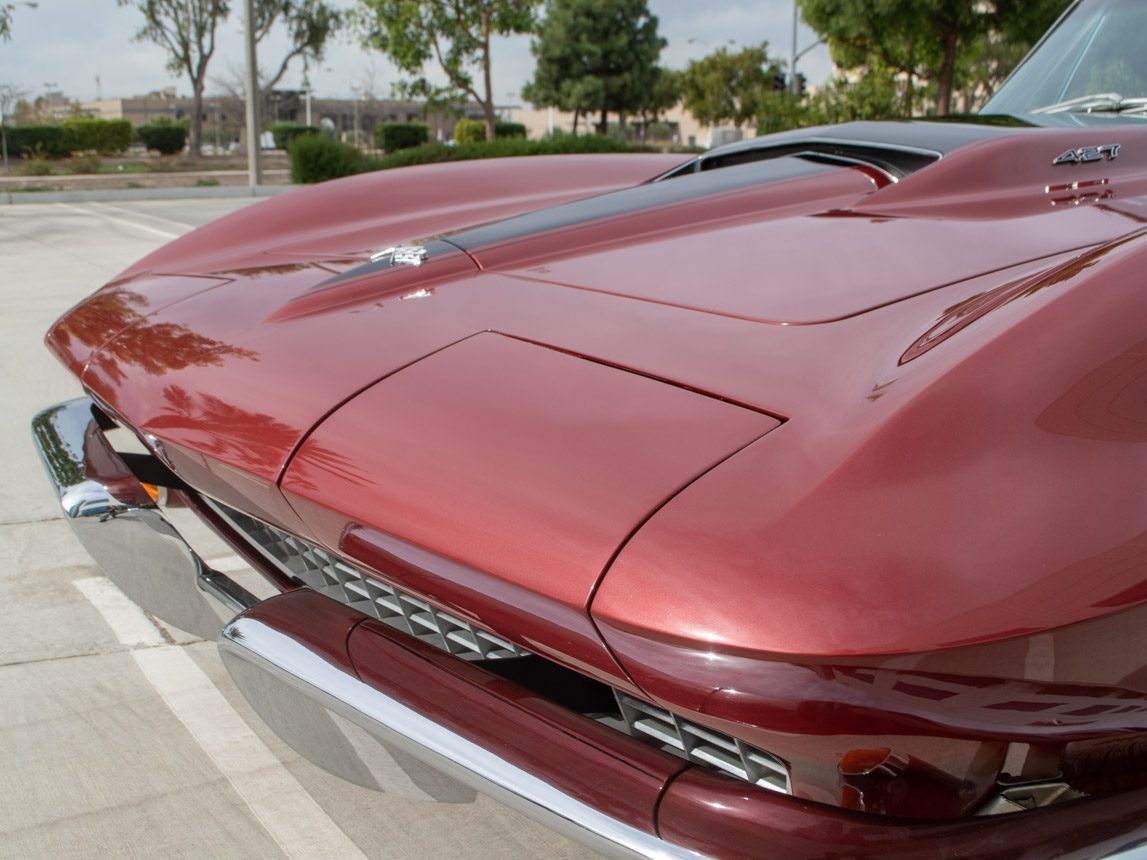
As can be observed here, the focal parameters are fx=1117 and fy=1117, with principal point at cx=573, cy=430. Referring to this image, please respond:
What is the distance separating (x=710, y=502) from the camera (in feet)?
3.38

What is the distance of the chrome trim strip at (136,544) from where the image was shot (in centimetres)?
162

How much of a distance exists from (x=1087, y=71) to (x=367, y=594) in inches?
81.7

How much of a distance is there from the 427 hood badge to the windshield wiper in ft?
1.86

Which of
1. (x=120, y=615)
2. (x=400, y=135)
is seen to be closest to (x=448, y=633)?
(x=120, y=615)

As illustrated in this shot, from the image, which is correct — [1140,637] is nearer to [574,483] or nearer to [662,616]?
[662,616]

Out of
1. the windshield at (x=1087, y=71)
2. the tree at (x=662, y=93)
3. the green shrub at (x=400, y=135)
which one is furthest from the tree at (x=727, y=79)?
the windshield at (x=1087, y=71)

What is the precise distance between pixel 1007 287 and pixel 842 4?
18.2 meters

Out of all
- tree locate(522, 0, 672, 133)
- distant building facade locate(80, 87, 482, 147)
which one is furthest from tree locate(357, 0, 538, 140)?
tree locate(522, 0, 672, 133)

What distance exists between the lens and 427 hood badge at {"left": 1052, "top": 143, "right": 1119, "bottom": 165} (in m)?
1.85

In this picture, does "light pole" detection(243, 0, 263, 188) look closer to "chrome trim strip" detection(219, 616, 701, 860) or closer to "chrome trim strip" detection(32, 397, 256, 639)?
"chrome trim strip" detection(32, 397, 256, 639)

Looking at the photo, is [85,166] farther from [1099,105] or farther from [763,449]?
[763,449]

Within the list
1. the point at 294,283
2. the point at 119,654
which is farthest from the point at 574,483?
the point at 119,654

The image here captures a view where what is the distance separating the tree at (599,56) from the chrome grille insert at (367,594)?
42830 millimetres

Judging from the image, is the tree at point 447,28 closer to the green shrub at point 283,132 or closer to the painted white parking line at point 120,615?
the green shrub at point 283,132
